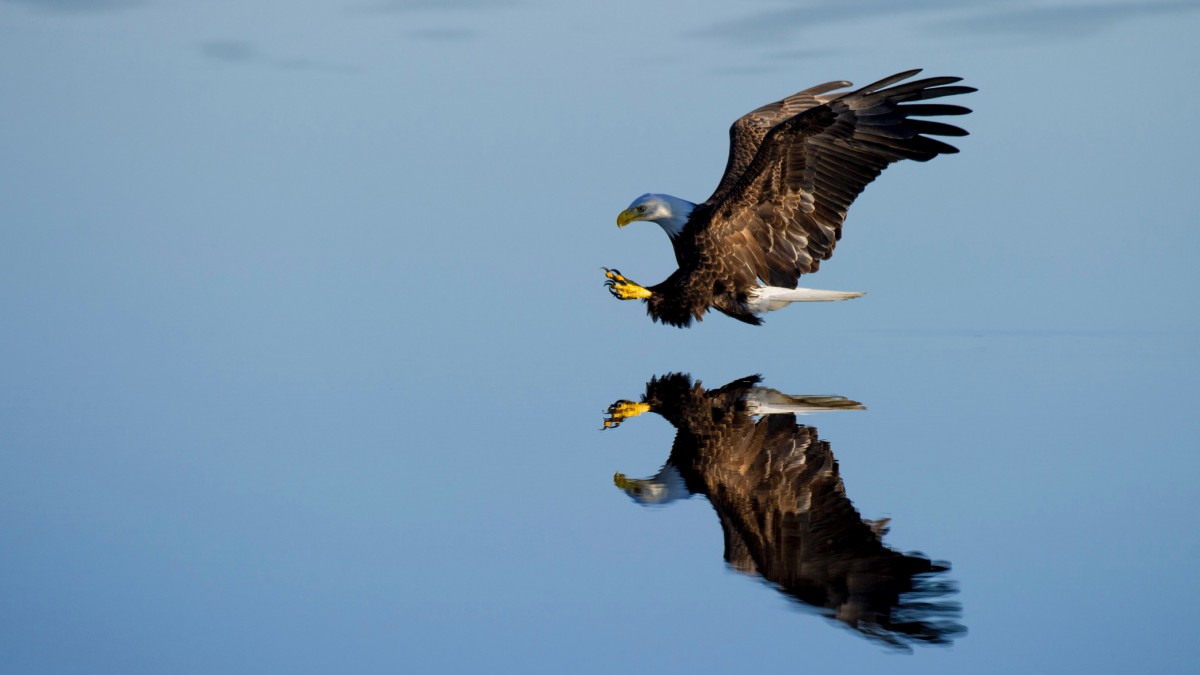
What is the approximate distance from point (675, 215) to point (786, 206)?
77cm

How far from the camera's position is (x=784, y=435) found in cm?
553

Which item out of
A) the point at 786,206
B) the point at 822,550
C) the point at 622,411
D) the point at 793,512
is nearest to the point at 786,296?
the point at 786,206

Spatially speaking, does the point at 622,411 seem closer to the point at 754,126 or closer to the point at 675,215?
the point at 675,215

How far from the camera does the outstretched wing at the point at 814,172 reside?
6969mm

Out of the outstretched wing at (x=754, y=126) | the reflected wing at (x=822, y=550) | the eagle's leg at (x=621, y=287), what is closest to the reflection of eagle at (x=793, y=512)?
the reflected wing at (x=822, y=550)

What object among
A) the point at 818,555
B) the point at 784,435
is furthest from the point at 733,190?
the point at 818,555

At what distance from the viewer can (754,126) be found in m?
9.16

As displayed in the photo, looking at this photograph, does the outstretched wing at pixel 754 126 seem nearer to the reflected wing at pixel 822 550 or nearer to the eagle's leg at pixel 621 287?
the eagle's leg at pixel 621 287

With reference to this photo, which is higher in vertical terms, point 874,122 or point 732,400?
point 874,122

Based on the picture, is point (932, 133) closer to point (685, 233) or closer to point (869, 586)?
point (685, 233)

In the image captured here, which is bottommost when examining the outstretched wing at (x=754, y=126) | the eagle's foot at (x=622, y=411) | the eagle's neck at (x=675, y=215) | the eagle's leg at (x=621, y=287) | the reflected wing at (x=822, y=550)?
the reflected wing at (x=822, y=550)

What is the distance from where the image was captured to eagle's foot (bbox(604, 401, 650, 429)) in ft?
19.7

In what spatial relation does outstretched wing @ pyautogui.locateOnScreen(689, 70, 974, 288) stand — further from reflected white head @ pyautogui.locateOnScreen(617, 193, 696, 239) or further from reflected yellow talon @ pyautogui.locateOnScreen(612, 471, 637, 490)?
reflected yellow talon @ pyautogui.locateOnScreen(612, 471, 637, 490)

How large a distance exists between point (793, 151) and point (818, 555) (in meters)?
3.46
